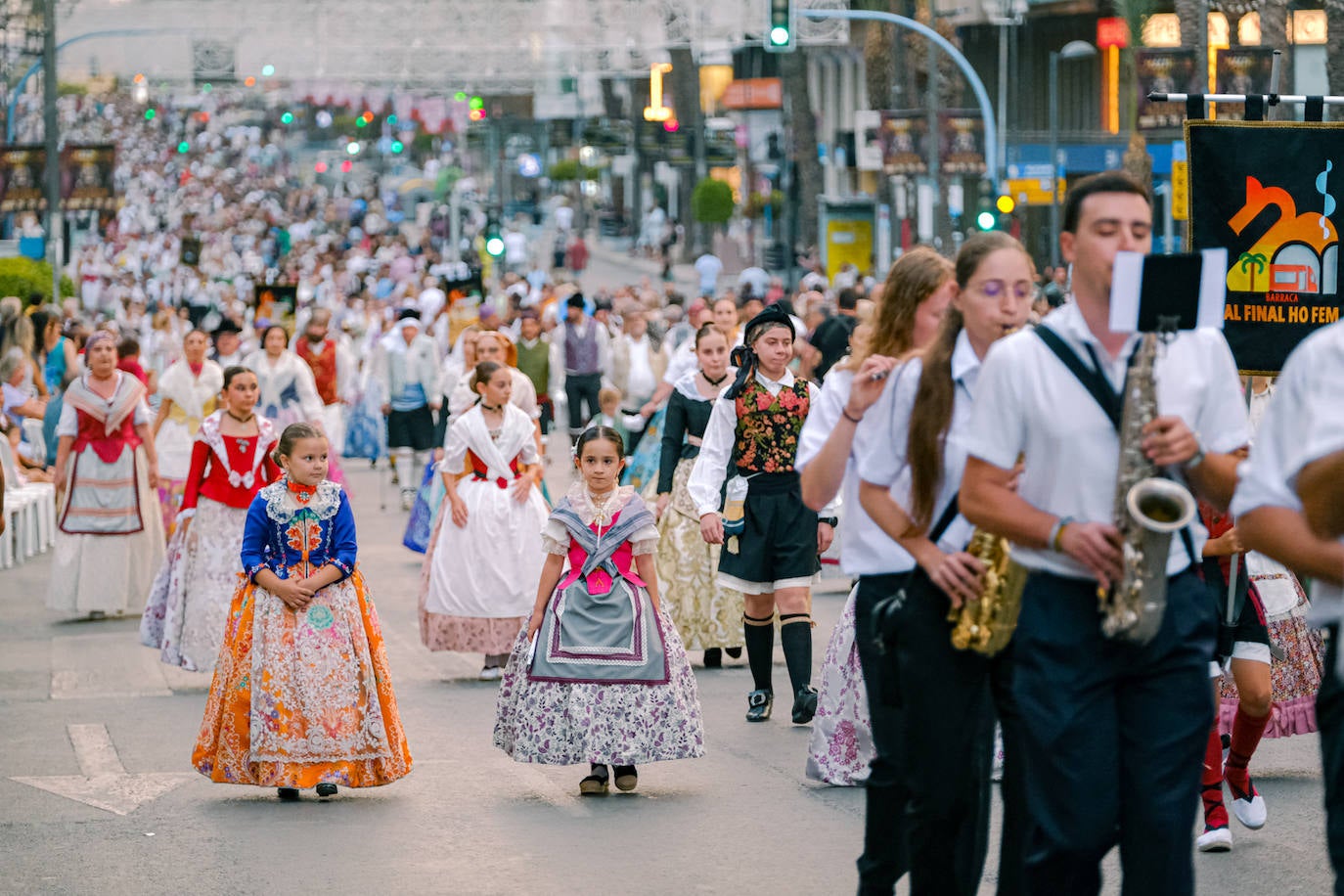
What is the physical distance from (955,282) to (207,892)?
10.7 feet

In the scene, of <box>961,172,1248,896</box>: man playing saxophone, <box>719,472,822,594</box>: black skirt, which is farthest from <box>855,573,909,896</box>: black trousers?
<box>719,472,822,594</box>: black skirt

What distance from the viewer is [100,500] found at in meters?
15.1

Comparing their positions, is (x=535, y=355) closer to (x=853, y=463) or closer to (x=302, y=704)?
(x=302, y=704)

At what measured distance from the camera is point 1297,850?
789 cm

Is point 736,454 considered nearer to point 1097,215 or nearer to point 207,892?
point 207,892

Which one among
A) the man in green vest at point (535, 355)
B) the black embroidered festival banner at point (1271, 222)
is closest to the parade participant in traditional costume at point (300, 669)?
the black embroidered festival banner at point (1271, 222)

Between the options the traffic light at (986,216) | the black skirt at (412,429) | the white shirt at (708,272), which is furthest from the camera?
the white shirt at (708,272)

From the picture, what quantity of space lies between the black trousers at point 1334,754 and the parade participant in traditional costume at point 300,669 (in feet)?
16.7

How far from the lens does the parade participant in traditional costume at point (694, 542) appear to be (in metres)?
11.9

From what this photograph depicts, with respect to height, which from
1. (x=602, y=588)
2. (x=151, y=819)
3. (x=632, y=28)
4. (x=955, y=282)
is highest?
(x=632, y=28)

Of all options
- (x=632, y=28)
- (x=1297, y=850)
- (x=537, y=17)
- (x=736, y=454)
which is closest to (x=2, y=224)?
(x=632, y=28)

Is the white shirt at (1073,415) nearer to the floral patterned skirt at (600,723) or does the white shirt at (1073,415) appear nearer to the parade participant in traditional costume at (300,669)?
the floral patterned skirt at (600,723)

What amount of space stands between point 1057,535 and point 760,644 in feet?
19.4

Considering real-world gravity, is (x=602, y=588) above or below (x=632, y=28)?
below
